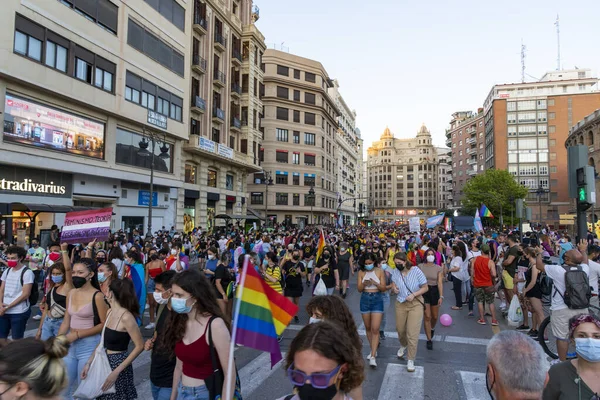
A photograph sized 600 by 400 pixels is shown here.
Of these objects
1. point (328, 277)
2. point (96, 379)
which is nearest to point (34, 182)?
point (328, 277)

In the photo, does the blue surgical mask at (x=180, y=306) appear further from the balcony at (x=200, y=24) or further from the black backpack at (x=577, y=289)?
the balcony at (x=200, y=24)

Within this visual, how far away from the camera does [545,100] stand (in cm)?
7381

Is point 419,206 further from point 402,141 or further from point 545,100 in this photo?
point 545,100

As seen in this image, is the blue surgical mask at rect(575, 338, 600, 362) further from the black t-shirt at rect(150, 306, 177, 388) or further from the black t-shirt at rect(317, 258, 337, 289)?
the black t-shirt at rect(317, 258, 337, 289)

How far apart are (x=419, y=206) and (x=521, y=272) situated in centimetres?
12991

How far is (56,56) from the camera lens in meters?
19.0

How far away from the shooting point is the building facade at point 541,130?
72.1 m

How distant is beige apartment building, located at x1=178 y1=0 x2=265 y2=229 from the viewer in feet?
105

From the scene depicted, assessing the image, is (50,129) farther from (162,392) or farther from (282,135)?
(282,135)

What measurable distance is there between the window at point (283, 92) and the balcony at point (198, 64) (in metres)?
22.9

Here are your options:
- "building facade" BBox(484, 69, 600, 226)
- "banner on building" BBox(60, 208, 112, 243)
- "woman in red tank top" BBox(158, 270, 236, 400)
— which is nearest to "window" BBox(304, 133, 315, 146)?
"building facade" BBox(484, 69, 600, 226)

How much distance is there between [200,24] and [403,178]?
381 ft

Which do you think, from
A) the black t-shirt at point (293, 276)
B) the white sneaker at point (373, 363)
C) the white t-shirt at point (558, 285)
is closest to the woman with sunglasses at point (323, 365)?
the white sneaker at point (373, 363)

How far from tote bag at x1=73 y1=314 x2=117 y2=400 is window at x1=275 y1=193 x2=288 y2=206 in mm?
50537
